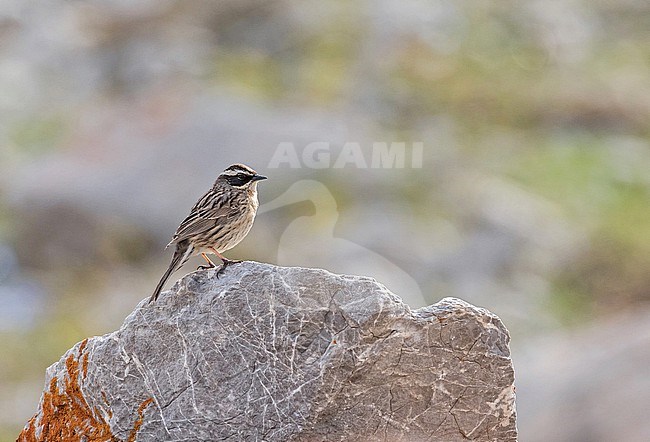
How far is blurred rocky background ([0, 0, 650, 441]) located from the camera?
24.8 metres

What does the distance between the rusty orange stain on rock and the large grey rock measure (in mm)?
24

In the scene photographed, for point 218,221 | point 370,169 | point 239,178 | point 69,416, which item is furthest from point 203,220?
point 370,169

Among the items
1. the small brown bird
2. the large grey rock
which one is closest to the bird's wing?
the small brown bird

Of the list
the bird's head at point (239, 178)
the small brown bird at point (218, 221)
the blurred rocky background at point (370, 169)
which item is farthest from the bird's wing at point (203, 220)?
the blurred rocky background at point (370, 169)

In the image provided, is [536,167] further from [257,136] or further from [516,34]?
[516,34]

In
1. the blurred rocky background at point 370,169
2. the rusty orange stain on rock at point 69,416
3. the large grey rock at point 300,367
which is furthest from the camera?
the blurred rocky background at point 370,169

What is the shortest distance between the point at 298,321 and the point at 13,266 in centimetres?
2373

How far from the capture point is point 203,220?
9.43 m

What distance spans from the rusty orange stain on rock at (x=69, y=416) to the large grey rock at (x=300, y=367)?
0.02 m

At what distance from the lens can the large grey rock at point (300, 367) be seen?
7.95 metres

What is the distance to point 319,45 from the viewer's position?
→ 1826 inches

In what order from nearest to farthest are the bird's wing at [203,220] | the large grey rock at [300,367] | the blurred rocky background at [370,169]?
1. the large grey rock at [300,367]
2. the bird's wing at [203,220]
3. the blurred rocky background at [370,169]

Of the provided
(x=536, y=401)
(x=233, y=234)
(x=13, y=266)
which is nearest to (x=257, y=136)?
(x=13, y=266)

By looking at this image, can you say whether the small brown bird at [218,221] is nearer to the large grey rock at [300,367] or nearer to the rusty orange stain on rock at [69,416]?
the large grey rock at [300,367]
